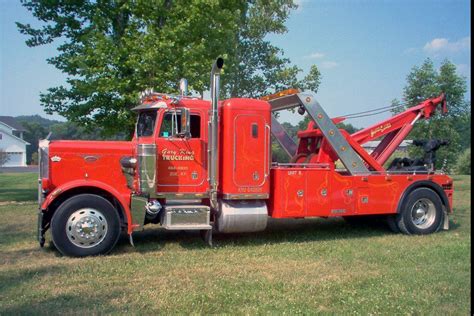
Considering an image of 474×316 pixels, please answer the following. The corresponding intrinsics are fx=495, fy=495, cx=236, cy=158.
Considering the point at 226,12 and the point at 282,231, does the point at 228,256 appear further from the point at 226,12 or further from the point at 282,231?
the point at 226,12

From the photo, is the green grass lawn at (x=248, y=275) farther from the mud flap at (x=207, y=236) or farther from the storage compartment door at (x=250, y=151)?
the storage compartment door at (x=250, y=151)

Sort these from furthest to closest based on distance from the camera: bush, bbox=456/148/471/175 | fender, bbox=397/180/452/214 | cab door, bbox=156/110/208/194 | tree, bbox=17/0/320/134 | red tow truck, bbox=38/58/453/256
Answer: bush, bbox=456/148/471/175
tree, bbox=17/0/320/134
fender, bbox=397/180/452/214
cab door, bbox=156/110/208/194
red tow truck, bbox=38/58/453/256

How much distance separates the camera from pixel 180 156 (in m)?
8.55

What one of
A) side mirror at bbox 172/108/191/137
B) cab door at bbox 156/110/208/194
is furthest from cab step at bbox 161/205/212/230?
side mirror at bbox 172/108/191/137

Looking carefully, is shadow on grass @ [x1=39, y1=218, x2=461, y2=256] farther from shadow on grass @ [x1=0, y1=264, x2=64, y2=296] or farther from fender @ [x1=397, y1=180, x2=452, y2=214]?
shadow on grass @ [x1=0, y1=264, x2=64, y2=296]

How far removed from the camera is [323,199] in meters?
9.19

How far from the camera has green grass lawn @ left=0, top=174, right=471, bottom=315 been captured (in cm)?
537

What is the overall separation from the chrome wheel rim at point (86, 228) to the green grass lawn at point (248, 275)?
0.34 meters

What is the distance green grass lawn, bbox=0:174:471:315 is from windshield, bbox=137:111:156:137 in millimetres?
2032

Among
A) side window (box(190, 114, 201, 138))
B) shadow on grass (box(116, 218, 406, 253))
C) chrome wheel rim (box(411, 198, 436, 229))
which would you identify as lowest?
shadow on grass (box(116, 218, 406, 253))

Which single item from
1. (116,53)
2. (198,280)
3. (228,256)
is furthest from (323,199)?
(116,53)

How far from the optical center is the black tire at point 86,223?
7.78 meters

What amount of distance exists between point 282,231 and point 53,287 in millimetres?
5430

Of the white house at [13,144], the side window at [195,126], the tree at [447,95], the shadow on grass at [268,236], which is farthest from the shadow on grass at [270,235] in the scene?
the white house at [13,144]
